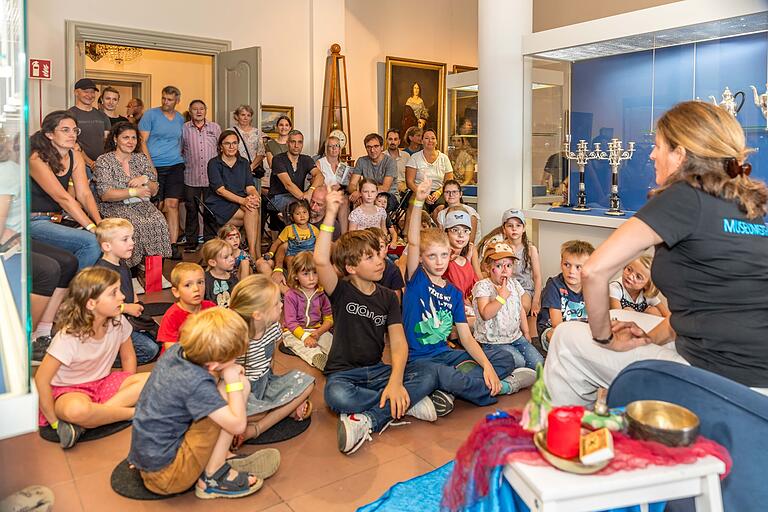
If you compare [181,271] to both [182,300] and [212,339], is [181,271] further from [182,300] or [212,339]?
[212,339]

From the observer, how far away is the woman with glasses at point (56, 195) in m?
4.85

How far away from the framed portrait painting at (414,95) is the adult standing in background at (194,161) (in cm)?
343

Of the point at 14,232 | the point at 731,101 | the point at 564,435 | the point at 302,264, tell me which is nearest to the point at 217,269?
the point at 302,264

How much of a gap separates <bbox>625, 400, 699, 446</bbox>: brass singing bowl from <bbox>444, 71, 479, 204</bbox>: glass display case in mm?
7326

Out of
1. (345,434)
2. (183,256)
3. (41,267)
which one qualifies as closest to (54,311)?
(41,267)

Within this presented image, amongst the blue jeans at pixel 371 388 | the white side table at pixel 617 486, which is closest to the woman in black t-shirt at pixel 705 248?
the white side table at pixel 617 486

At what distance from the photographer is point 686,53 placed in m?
5.51

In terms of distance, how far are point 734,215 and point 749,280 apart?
8.1 inches

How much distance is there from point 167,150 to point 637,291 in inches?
224

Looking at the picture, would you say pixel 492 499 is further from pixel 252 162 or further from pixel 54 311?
pixel 252 162

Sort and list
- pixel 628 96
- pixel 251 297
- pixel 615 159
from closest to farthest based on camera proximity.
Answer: pixel 251 297, pixel 628 96, pixel 615 159

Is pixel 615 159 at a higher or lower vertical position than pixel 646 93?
lower

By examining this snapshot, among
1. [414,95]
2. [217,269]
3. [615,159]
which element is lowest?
[217,269]

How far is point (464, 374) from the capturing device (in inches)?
144
